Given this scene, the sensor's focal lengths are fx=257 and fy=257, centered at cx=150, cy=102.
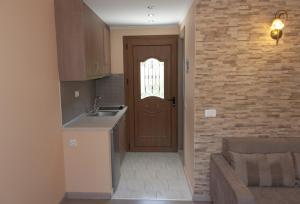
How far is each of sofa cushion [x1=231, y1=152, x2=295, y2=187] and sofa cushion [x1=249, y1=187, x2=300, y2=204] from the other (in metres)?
0.07

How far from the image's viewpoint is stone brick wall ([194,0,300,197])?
2916 mm

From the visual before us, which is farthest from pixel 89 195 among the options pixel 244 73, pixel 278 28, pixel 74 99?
pixel 278 28

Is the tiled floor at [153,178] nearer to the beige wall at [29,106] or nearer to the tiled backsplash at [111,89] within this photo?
the beige wall at [29,106]

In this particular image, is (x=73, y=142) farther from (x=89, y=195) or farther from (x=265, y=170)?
(x=265, y=170)

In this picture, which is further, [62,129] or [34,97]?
[62,129]

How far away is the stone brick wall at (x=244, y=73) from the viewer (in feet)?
9.57

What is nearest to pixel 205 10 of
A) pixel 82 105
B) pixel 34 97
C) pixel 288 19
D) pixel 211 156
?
pixel 288 19

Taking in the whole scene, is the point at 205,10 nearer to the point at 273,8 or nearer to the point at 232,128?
the point at 273,8

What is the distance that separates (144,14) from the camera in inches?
154

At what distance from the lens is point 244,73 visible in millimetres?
3000

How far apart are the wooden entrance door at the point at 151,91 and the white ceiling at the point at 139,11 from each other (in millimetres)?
456

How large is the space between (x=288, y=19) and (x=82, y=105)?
3096 millimetres

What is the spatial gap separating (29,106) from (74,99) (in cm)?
137

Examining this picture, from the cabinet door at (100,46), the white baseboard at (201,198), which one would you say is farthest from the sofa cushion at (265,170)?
the cabinet door at (100,46)
